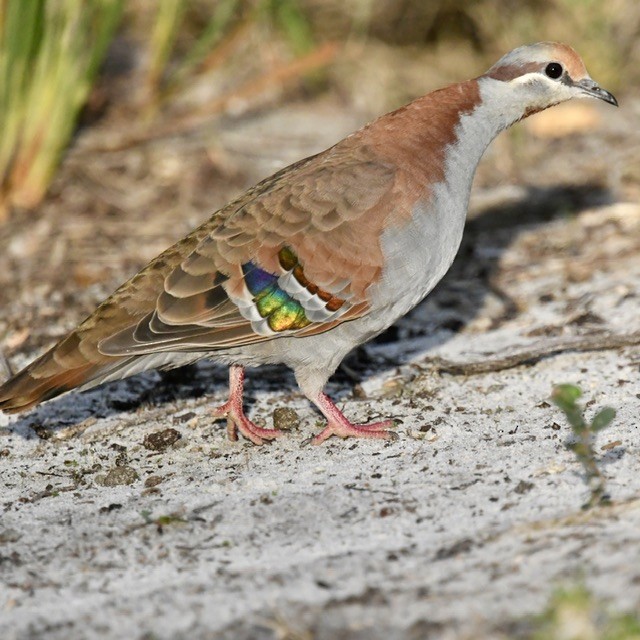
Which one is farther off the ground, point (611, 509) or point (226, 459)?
point (226, 459)

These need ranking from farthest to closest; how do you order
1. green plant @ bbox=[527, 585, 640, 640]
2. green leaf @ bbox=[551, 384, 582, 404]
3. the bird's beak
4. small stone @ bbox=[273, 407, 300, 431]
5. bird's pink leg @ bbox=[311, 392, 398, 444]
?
the bird's beak
small stone @ bbox=[273, 407, 300, 431]
bird's pink leg @ bbox=[311, 392, 398, 444]
green leaf @ bbox=[551, 384, 582, 404]
green plant @ bbox=[527, 585, 640, 640]

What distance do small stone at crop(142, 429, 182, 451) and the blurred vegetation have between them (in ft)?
8.54

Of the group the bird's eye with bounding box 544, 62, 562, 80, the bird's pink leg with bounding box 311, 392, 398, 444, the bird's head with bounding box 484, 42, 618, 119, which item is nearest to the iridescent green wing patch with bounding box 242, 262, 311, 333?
the bird's pink leg with bounding box 311, 392, 398, 444

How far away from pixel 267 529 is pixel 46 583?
27.2 inches

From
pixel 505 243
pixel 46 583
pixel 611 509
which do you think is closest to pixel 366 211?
pixel 611 509

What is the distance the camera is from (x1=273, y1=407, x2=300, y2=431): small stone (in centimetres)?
435

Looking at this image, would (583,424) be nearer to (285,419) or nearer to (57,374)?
(285,419)

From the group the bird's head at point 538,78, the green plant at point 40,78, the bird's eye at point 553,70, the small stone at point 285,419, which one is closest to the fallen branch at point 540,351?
the small stone at point 285,419

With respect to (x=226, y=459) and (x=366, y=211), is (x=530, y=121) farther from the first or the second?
(x=226, y=459)

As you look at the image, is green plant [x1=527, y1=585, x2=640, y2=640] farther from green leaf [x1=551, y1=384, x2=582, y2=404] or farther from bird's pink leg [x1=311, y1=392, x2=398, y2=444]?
bird's pink leg [x1=311, y1=392, x2=398, y2=444]

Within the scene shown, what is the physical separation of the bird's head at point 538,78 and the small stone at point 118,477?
2.17 m

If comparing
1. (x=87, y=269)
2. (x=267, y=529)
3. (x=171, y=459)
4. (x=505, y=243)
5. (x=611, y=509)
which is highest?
(x=87, y=269)

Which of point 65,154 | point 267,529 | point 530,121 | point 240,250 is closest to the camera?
point 267,529

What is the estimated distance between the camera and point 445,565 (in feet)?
9.93
